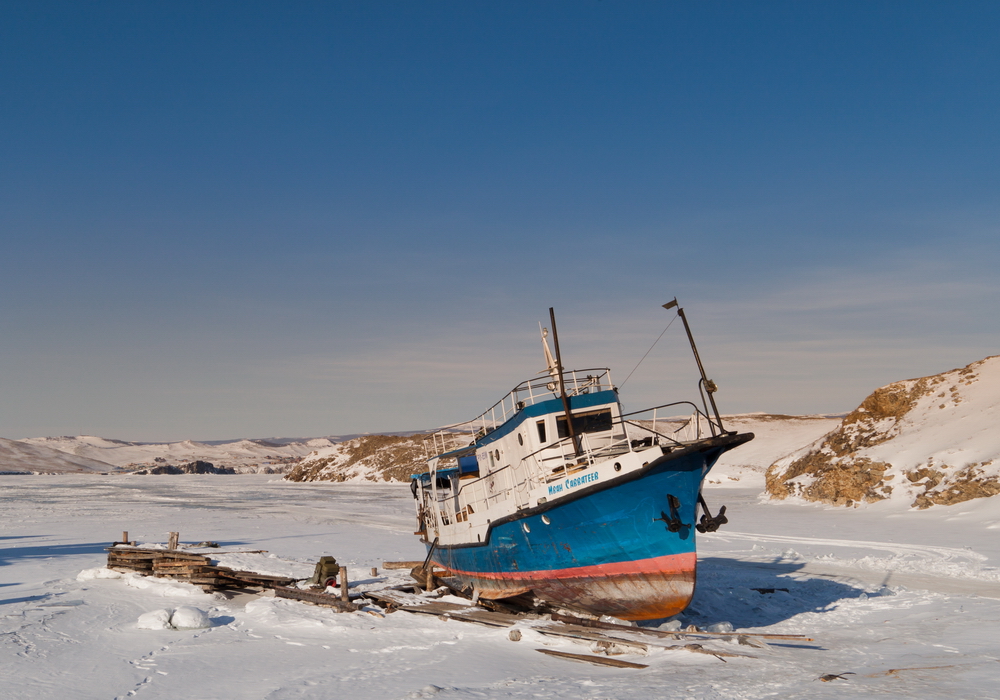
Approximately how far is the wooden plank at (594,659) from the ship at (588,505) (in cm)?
244

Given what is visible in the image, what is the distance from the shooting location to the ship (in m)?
14.4

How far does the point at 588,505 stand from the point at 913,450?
29.0 meters

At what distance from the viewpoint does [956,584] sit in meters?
18.2

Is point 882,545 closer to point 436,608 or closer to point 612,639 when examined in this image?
point 612,639

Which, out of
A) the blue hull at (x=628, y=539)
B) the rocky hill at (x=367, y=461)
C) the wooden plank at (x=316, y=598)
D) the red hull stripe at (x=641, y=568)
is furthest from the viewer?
the rocky hill at (x=367, y=461)

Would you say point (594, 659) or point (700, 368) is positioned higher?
point (700, 368)

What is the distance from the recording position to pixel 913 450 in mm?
36281

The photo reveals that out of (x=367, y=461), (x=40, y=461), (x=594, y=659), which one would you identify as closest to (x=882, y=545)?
(x=594, y=659)

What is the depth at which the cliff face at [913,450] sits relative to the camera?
32500 millimetres

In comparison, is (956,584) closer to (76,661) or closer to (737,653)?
(737,653)

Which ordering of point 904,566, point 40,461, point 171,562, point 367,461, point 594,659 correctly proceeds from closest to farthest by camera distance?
point 594,659
point 171,562
point 904,566
point 367,461
point 40,461

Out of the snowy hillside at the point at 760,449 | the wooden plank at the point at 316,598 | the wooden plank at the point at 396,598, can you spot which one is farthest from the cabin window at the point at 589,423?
the snowy hillside at the point at 760,449

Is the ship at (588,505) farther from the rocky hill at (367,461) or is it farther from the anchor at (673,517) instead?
the rocky hill at (367,461)

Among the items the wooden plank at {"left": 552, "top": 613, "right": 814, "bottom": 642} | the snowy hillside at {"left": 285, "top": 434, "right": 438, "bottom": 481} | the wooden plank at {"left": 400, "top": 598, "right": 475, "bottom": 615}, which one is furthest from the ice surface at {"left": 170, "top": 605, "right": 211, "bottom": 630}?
the snowy hillside at {"left": 285, "top": 434, "right": 438, "bottom": 481}
